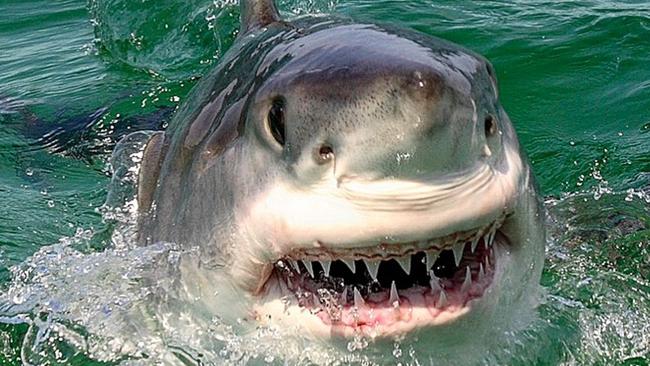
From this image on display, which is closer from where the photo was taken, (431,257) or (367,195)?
(367,195)

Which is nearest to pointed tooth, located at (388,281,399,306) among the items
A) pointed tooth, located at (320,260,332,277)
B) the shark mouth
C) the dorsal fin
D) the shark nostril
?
the shark mouth

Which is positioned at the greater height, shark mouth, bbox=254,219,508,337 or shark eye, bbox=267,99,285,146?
shark eye, bbox=267,99,285,146

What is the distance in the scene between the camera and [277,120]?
1733mm

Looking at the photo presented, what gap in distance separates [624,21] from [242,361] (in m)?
4.49

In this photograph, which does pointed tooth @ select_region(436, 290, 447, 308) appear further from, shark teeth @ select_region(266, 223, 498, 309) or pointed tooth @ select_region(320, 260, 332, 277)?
pointed tooth @ select_region(320, 260, 332, 277)

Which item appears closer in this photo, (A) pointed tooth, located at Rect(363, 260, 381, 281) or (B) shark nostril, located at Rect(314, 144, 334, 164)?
(B) shark nostril, located at Rect(314, 144, 334, 164)

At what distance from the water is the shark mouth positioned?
0.23 ft

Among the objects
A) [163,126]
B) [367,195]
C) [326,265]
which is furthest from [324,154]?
[163,126]

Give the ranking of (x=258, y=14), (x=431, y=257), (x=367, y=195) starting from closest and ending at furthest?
(x=367, y=195) < (x=431, y=257) < (x=258, y=14)

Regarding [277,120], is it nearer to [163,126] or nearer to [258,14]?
[258,14]

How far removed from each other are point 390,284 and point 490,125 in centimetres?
31

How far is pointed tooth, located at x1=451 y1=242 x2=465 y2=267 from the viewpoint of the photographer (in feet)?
5.61

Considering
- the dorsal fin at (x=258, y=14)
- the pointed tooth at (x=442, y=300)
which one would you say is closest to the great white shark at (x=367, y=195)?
the pointed tooth at (x=442, y=300)

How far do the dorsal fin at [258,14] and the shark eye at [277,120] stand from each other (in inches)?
42.8
